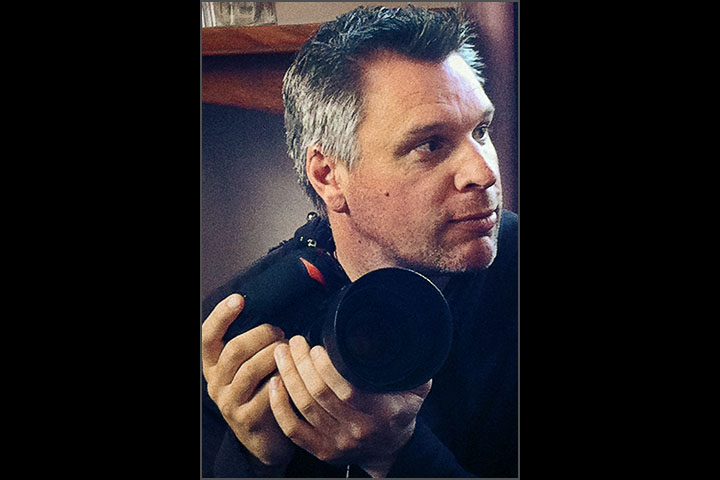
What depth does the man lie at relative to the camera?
2156 millimetres

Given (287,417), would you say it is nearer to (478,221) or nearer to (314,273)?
(314,273)

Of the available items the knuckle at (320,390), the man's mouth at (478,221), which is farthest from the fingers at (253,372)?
the man's mouth at (478,221)

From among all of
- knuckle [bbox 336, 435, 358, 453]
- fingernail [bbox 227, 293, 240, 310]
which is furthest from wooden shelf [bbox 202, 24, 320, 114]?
knuckle [bbox 336, 435, 358, 453]

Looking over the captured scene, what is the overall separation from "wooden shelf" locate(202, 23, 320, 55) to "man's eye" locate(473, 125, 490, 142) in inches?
17.2

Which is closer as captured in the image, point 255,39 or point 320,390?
point 320,390

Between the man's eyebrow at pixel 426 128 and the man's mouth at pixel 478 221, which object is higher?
the man's eyebrow at pixel 426 128

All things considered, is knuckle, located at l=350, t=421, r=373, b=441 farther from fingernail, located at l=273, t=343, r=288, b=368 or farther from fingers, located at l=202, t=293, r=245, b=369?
fingers, located at l=202, t=293, r=245, b=369

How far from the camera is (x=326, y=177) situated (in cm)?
220

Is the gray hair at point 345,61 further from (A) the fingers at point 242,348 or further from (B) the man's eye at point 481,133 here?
(A) the fingers at point 242,348

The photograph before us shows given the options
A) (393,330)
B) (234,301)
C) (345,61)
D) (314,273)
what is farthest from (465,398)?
(345,61)

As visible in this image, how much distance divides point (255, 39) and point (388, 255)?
59 centimetres

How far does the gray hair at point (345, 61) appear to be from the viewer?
218 centimetres

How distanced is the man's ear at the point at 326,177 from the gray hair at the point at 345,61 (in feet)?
0.04
